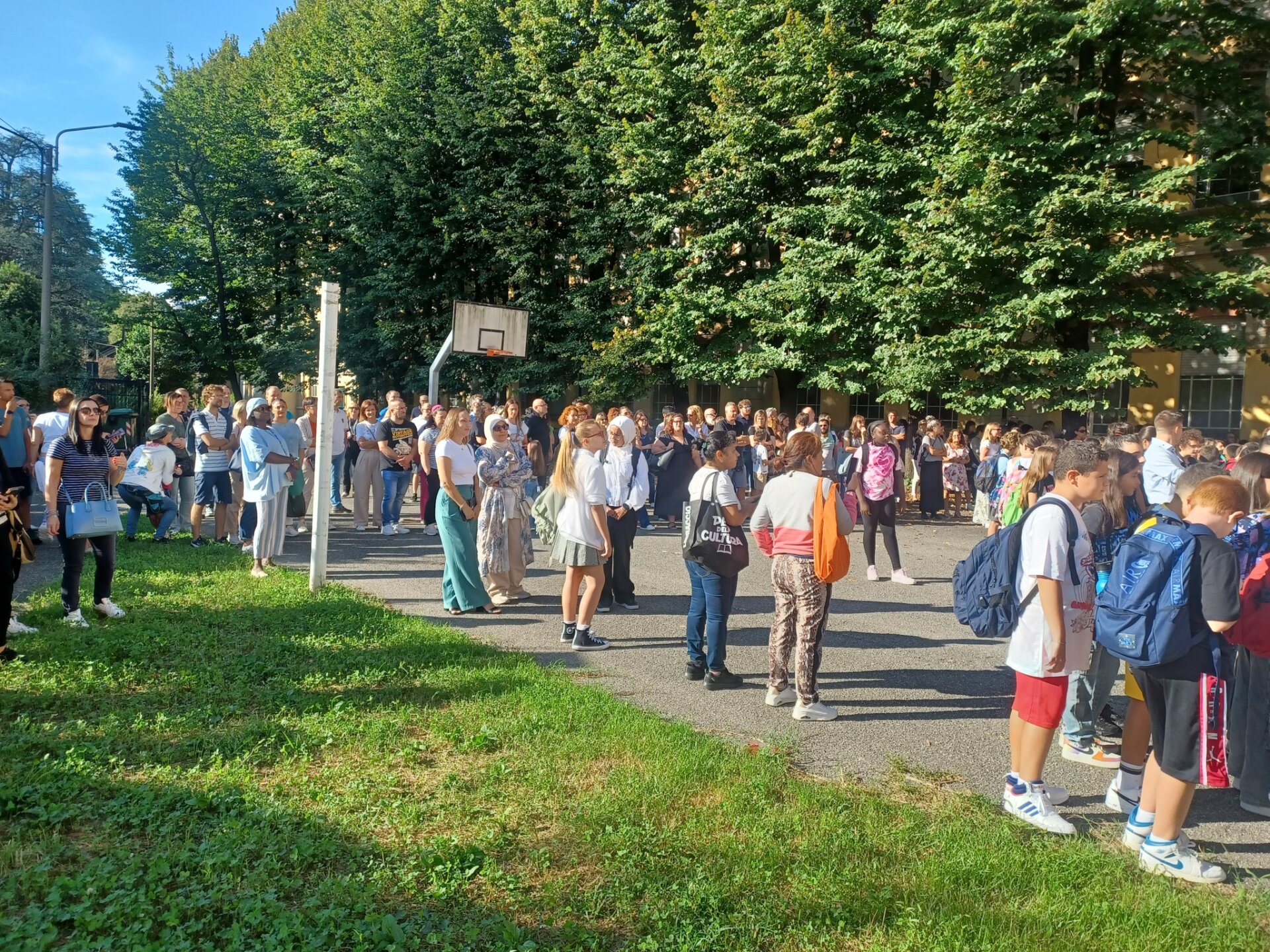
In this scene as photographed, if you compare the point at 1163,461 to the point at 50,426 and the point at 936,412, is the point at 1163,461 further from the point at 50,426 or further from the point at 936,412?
the point at 936,412

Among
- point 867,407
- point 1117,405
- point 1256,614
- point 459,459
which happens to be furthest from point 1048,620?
point 867,407

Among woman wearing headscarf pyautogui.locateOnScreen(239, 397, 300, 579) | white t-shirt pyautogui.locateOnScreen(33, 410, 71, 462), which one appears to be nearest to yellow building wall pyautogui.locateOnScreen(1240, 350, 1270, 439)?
woman wearing headscarf pyautogui.locateOnScreen(239, 397, 300, 579)

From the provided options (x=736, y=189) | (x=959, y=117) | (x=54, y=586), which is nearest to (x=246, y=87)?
(x=736, y=189)

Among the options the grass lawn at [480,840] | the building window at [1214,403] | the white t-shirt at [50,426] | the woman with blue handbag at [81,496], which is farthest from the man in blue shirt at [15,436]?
the building window at [1214,403]

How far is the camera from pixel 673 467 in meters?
14.1

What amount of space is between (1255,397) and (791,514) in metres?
18.5

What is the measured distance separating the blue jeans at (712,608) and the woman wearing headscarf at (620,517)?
2.30 meters

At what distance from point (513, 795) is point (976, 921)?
7.51ft

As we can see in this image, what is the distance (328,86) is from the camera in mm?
34531

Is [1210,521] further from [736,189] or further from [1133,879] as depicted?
[736,189]

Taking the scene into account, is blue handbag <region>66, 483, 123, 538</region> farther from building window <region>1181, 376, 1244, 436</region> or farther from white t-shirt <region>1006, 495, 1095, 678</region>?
building window <region>1181, 376, 1244, 436</region>

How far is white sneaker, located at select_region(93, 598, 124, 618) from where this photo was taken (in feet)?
26.3

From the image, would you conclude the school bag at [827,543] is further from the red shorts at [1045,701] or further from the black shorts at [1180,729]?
the black shorts at [1180,729]

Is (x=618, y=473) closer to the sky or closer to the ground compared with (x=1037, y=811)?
closer to the sky
